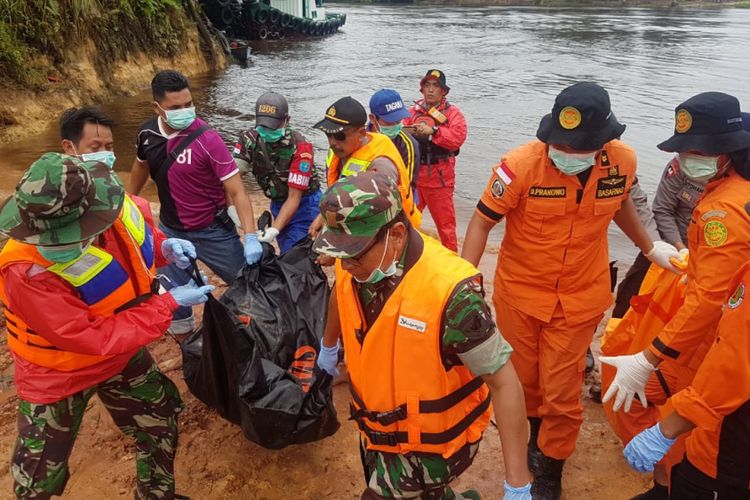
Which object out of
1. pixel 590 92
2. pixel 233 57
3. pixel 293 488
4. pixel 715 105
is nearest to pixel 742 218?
pixel 715 105

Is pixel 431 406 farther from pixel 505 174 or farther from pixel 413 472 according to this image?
pixel 505 174

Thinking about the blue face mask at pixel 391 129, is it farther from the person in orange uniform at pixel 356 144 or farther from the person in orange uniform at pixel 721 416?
the person in orange uniform at pixel 721 416

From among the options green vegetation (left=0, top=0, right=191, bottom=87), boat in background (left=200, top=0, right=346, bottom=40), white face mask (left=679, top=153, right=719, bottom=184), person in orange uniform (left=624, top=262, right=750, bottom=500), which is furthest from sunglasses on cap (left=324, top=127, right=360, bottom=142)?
boat in background (left=200, top=0, right=346, bottom=40)

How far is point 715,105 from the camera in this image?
2361mm

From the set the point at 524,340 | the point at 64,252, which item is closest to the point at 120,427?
the point at 64,252

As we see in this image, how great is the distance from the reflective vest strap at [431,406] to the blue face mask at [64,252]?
116 cm

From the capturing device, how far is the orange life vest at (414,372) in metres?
1.76

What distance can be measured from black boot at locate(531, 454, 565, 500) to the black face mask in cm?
162

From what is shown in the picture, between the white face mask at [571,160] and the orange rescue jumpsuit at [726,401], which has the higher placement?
the white face mask at [571,160]

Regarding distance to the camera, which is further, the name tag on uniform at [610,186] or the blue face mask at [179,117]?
the blue face mask at [179,117]

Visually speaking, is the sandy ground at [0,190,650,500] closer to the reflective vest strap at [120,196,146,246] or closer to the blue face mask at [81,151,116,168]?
the reflective vest strap at [120,196,146,246]

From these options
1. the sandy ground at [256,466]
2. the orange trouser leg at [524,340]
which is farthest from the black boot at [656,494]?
the orange trouser leg at [524,340]

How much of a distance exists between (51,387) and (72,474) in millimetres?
1084

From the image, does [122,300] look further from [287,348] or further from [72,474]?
[72,474]
